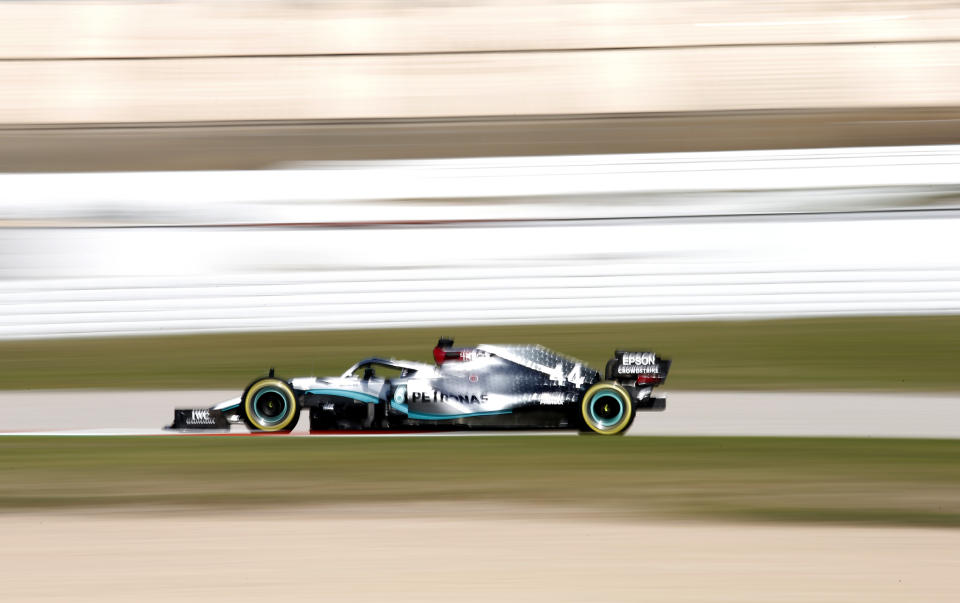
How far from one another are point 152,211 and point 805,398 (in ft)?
30.3

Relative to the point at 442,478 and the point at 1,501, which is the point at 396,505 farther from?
the point at 1,501

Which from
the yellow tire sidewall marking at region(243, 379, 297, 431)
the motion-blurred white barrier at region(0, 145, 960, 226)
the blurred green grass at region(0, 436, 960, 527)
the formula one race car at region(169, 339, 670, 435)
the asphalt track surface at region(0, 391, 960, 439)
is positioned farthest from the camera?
the motion-blurred white barrier at region(0, 145, 960, 226)

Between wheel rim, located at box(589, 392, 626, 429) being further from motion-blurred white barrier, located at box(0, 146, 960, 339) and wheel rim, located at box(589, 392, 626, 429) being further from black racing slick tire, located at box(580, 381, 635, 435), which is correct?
motion-blurred white barrier, located at box(0, 146, 960, 339)

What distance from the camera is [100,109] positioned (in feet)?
64.7

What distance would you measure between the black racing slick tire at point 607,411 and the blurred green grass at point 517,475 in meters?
0.13

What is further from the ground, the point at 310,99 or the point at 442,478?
the point at 310,99

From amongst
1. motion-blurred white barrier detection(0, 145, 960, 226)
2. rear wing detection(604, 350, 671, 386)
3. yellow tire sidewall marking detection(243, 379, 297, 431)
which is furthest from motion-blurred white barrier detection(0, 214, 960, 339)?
yellow tire sidewall marking detection(243, 379, 297, 431)

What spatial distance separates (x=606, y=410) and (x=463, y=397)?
1.21 m

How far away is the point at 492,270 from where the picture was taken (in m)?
15.2

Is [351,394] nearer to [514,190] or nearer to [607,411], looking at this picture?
[607,411]

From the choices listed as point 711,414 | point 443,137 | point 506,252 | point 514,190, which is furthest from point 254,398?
point 443,137

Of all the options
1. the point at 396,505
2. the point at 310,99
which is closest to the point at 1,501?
the point at 396,505

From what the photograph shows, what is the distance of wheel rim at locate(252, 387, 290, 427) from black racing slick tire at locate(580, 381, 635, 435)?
8.27 feet

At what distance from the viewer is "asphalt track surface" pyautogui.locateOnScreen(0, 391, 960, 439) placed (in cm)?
1050
